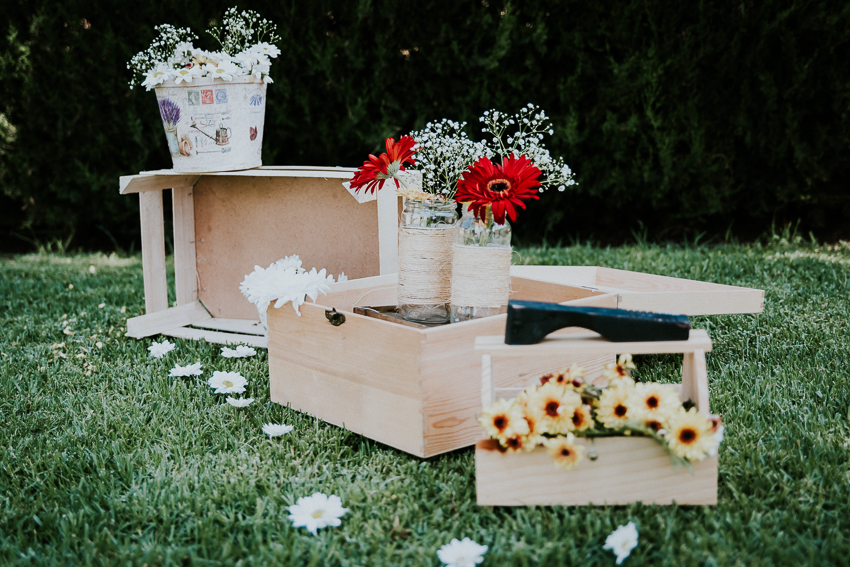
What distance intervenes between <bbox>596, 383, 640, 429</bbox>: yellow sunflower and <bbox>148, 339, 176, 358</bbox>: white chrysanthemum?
56.2 inches

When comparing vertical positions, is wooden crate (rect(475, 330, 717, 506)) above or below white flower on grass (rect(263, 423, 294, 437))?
above

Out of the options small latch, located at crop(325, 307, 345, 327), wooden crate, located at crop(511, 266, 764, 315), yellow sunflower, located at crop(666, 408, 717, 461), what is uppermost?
small latch, located at crop(325, 307, 345, 327)

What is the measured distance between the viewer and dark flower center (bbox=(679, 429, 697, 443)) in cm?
113

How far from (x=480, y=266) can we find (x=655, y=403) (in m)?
0.52

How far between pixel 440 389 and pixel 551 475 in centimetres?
29

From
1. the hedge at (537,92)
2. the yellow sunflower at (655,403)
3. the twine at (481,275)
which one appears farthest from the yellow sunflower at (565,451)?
the hedge at (537,92)

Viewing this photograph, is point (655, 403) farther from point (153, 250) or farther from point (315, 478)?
point (153, 250)

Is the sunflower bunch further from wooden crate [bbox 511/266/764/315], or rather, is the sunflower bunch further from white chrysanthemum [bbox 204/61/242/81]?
white chrysanthemum [bbox 204/61/242/81]

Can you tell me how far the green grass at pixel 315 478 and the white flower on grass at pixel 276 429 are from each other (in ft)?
0.07

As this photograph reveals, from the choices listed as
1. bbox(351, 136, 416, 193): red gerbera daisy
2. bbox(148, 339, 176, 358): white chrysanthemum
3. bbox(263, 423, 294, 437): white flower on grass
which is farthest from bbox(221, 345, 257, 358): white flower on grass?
bbox(351, 136, 416, 193): red gerbera daisy

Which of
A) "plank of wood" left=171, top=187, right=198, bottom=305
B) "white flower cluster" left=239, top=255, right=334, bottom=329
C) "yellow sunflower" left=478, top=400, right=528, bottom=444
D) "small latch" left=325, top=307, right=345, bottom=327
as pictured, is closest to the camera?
"yellow sunflower" left=478, top=400, right=528, bottom=444

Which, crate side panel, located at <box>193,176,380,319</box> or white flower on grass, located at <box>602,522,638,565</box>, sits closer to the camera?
white flower on grass, located at <box>602,522,638,565</box>

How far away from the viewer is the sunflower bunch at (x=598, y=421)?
1.13m

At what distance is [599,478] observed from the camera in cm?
120
